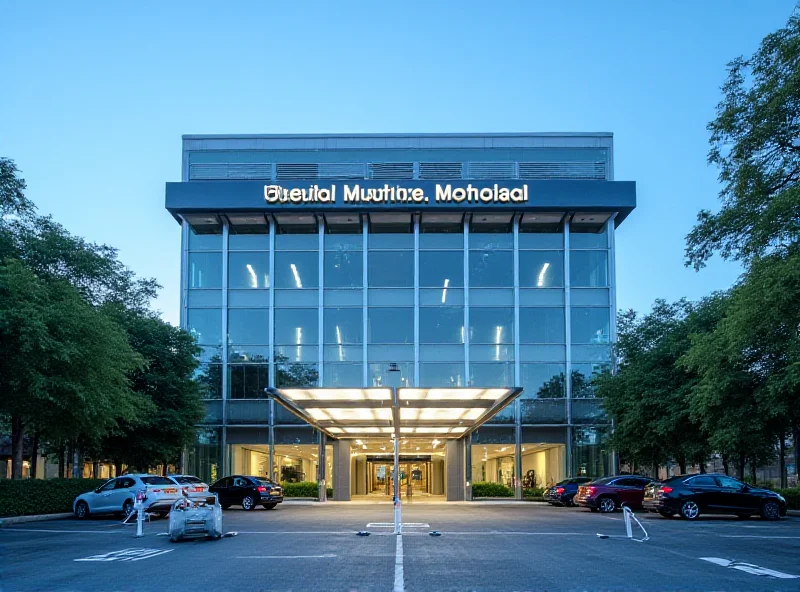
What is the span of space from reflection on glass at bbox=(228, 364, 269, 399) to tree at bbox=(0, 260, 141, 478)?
1526cm

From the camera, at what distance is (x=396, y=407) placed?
1091 inches

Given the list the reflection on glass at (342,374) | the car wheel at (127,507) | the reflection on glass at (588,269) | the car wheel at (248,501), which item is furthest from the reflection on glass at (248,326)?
the car wheel at (127,507)

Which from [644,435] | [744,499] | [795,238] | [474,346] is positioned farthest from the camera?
[474,346]

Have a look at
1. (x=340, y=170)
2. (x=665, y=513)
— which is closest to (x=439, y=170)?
(x=340, y=170)

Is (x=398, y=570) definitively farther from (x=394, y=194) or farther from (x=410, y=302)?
(x=394, y=194)

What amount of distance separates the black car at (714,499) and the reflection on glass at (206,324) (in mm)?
26385

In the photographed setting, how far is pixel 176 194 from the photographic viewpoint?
4712cm

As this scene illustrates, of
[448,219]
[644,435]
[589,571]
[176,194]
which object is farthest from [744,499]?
[176,194]

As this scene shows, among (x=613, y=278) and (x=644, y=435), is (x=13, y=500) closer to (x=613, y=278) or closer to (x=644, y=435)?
(x=644, y=435)

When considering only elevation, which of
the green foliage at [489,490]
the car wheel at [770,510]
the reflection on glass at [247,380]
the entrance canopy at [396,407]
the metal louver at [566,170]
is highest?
the metal louver at [566,170]

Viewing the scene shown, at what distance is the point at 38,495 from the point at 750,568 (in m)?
23.8

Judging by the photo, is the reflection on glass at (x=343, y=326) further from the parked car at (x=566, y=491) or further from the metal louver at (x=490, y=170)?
the parked car at (x=566, y=491)

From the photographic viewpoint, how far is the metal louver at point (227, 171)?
48.8 meters

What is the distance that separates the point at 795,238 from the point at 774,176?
7.83 ft
